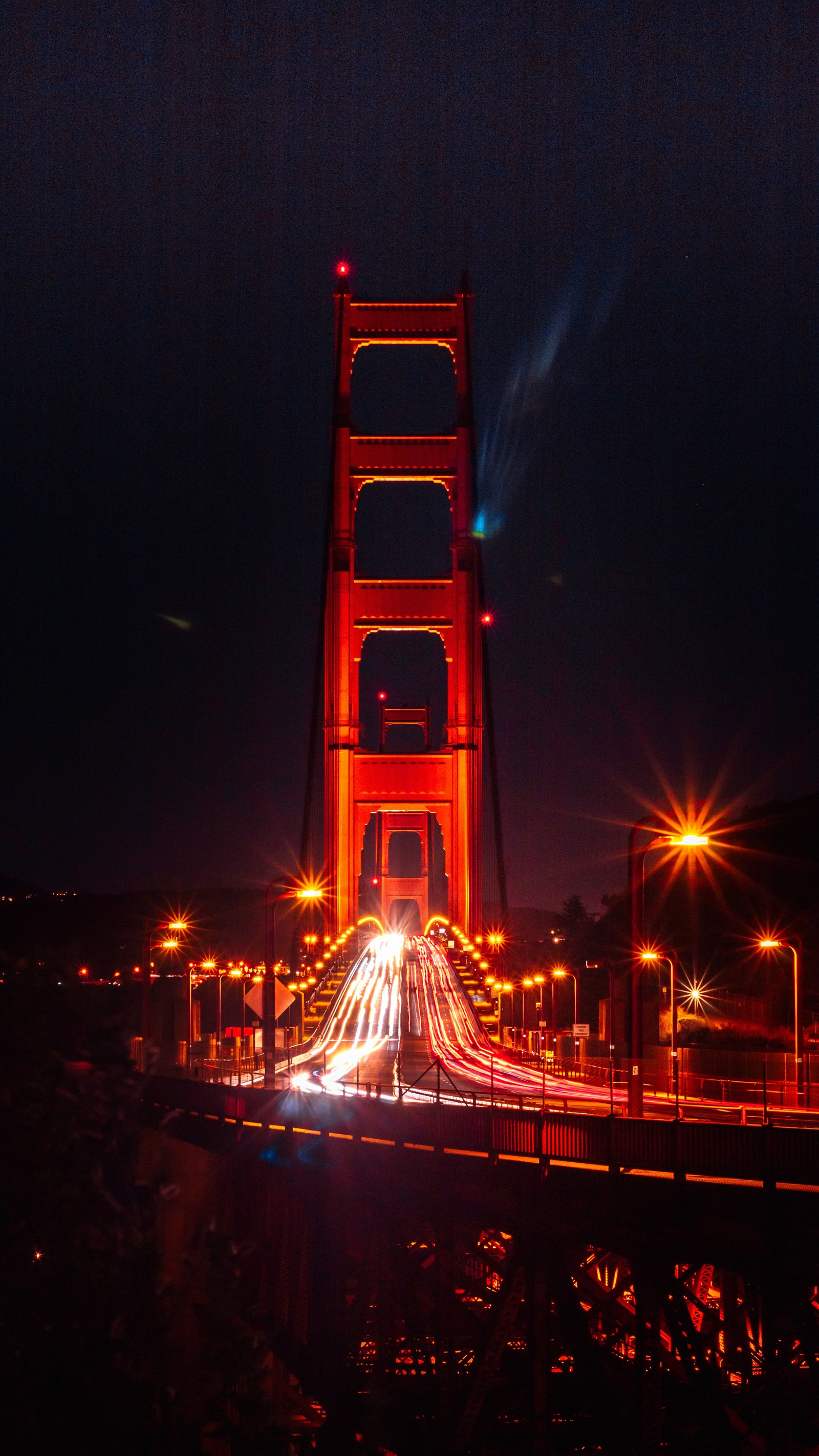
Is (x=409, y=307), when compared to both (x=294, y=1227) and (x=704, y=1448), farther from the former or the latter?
(x=704, y=1448)

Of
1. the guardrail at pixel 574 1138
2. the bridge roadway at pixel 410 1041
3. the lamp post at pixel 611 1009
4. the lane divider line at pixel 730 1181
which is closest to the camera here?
the lane divider line at pixel 730 1181

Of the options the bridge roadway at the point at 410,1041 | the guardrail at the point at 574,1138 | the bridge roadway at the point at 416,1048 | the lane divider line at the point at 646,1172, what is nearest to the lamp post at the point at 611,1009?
the bridge roadway at the point at 416,1048

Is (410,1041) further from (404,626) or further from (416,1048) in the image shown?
(404,626)

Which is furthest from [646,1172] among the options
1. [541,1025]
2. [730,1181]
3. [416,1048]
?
[541,1025]

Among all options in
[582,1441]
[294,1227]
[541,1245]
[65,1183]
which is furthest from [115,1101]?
[294,1227]

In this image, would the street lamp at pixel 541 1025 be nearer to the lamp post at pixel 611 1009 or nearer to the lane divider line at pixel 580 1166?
the lamp post at pixel 611 1009

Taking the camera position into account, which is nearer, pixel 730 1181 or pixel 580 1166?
pixel 730 1181
